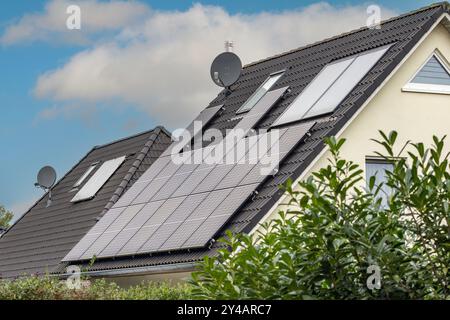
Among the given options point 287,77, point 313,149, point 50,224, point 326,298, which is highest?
point 287,77

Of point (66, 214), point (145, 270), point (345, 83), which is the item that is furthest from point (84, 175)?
point (345, 83)

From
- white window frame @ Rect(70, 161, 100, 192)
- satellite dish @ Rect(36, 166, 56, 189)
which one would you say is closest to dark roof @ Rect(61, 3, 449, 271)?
white window frame @ Rect(70, 161, 100, 192)

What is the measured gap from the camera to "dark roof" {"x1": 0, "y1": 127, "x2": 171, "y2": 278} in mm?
23609

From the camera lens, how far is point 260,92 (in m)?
22.2

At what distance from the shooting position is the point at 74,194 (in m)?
27.3

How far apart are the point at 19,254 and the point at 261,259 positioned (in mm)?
19502

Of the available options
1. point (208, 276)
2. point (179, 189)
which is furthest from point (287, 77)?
point (208, 276)

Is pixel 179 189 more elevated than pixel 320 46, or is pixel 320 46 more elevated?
pixel 320 46

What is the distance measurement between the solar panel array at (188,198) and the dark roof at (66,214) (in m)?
1.95

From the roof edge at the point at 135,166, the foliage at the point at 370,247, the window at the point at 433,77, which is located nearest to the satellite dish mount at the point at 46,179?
the roof edge at the point at 135,166

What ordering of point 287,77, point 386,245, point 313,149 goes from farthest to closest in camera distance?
point 287,77
point 313,149
point 386,245

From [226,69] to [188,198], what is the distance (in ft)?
20.7

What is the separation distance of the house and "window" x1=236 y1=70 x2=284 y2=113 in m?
0.04
